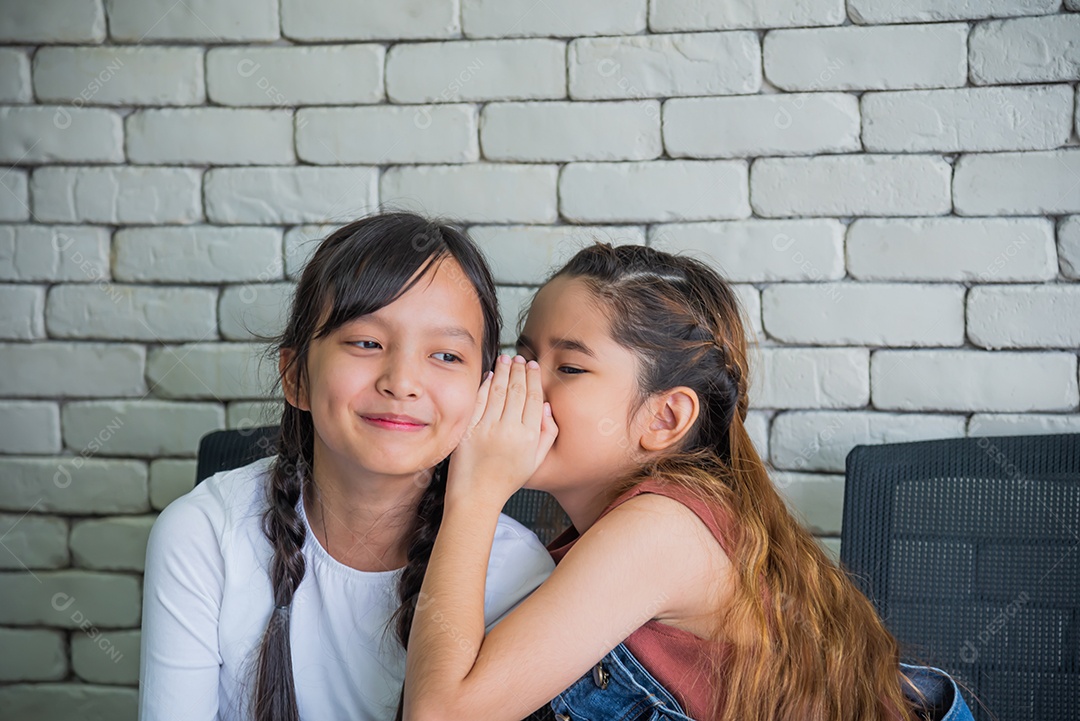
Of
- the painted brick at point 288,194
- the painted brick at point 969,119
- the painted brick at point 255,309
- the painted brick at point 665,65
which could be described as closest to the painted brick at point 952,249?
the painted brick at point 969,119

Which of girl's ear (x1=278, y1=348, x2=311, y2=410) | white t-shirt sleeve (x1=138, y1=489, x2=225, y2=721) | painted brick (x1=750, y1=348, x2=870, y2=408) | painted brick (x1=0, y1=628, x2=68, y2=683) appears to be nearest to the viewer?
white t-shirt sleeve (x1=138, y1=489, x2=225, y2=721)

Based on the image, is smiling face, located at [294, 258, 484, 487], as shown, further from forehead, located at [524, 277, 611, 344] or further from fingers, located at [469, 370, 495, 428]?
forehead, located at [524, 277, 611, 344]

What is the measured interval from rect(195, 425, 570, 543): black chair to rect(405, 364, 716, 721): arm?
0.32m

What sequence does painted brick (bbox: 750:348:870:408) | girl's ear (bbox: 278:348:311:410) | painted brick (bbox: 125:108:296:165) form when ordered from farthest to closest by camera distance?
painted brick (bbox: 125:108:296:165)
painted brick (bbox: 750:348:870:408)
girl's ear (bbox: 278:348:311:410)

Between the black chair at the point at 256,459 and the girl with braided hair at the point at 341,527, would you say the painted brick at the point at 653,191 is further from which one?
the black chair at the point at 256,459

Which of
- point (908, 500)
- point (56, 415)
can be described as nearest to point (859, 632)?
point (908, 500)

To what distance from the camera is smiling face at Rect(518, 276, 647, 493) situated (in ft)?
4.24

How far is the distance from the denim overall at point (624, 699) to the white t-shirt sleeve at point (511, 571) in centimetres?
14

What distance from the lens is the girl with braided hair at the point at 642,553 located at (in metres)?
1.09

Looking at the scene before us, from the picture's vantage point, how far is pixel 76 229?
1.78 m

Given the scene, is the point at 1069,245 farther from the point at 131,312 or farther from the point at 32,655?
the point at 32,655

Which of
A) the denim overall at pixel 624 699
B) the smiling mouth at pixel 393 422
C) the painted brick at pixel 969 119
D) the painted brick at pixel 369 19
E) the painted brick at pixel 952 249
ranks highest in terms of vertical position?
the painted brick at pixel 369 19

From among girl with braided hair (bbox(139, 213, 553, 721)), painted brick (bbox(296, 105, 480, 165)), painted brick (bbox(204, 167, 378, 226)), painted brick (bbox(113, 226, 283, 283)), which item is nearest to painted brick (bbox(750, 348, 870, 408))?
girl with braided hair (bbox(139, 213, 553, 721))

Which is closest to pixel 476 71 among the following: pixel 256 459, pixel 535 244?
pixel 535 244
